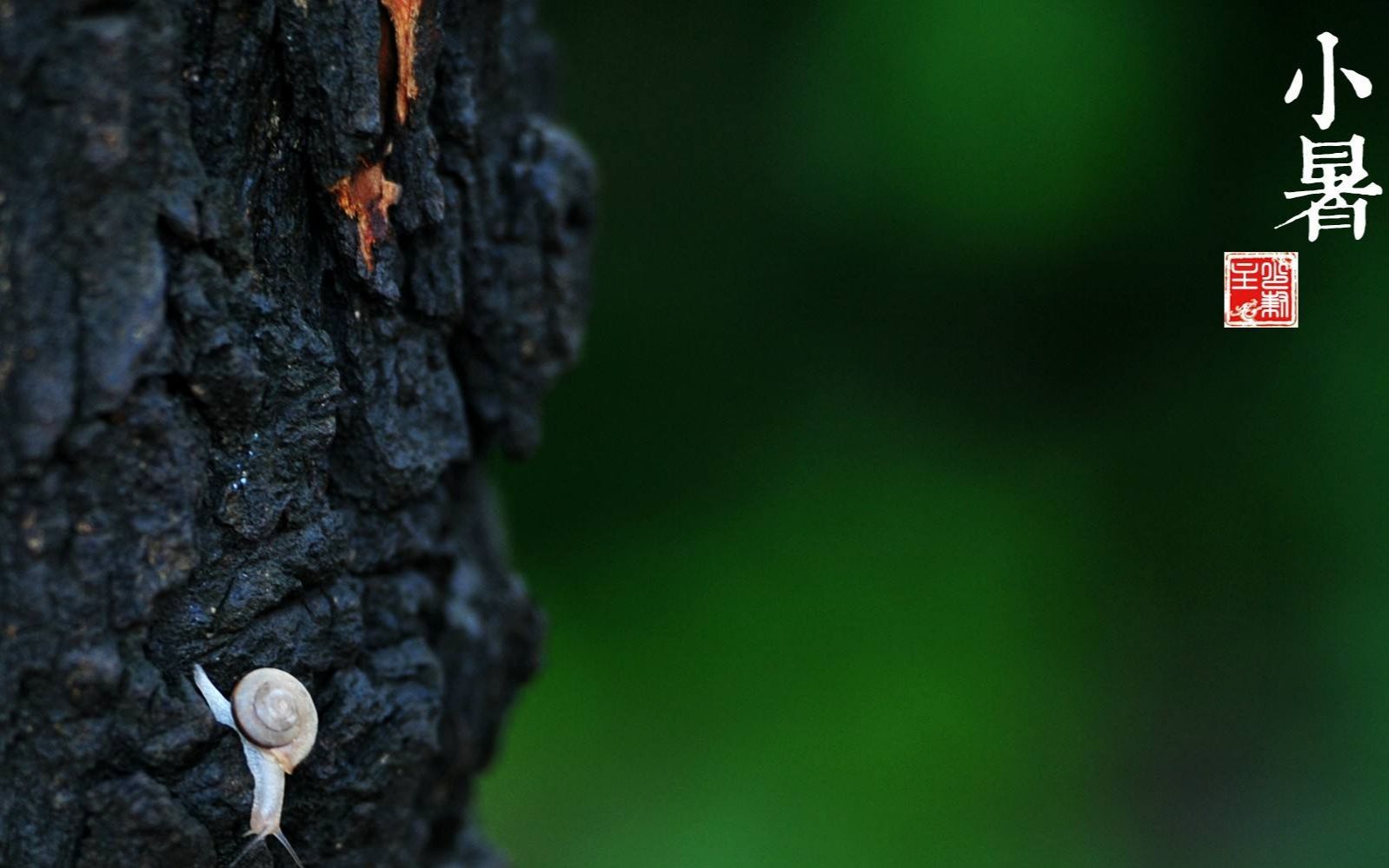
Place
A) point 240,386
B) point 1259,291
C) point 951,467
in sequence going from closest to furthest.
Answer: point 240,386 → point 1259,291 → point 951,467

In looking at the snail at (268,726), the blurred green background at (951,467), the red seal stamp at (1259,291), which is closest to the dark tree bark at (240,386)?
the snail at (268,726)

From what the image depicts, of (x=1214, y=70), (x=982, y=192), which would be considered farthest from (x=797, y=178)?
(x=1214, y=70)

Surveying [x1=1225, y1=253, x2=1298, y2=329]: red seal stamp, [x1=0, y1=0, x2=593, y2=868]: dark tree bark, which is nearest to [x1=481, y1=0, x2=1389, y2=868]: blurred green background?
[x1=1225, y1=253, x2=1298, y2=329]: red seal stamp

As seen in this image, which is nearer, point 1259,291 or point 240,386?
point 240,386

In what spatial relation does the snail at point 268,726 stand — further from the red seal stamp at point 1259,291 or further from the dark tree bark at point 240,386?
the red seal stamp at point 1259,291

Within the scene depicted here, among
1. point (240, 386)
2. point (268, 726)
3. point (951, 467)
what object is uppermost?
point (240, 386)

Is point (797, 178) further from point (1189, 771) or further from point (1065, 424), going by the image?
point (1189, 771)

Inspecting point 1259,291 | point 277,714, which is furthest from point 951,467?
point 277,714

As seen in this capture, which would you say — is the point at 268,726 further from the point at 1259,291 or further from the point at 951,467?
the point at 951,467
